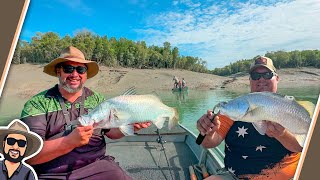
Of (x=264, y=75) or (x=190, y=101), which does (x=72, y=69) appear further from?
(x=264, y=75)

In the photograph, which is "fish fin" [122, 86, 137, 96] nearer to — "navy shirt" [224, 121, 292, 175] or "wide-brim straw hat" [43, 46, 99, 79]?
"wide-brim straw hat" [43, 46, 99, 79]

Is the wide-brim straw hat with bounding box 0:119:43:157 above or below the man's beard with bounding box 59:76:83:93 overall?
below

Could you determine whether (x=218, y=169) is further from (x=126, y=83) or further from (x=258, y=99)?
(x=126, y=83)

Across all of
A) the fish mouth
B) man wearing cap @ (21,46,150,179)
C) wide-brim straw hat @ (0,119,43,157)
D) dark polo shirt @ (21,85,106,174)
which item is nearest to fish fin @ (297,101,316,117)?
the fish mouth

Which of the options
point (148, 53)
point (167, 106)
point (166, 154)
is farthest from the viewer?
point (166, 154)

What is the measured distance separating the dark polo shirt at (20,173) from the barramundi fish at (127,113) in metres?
0.51

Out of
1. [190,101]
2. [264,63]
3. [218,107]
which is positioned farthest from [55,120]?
[264,63]

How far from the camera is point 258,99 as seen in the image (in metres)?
2.25

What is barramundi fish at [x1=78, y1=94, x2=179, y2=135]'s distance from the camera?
2.35 metres

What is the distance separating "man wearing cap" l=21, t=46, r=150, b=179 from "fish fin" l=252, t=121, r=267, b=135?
2.33ft

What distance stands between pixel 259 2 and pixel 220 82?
61cm

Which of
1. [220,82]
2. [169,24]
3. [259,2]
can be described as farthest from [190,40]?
[259,2]

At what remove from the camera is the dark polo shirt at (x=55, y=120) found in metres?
2.46

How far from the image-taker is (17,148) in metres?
2.43
